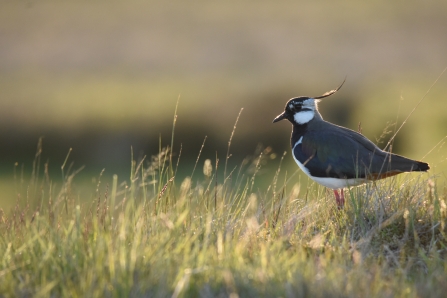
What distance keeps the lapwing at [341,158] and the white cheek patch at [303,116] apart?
0.04 meters

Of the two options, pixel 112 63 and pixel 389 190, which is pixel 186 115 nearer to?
pixel 112 63

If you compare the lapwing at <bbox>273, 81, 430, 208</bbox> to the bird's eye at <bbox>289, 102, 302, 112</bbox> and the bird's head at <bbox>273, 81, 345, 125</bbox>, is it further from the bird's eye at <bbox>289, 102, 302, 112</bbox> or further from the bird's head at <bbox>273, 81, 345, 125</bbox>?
the bird's eye at <bbox>289, 102, 302, 112</bbox>

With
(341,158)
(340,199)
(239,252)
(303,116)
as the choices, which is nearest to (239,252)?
(239,252)

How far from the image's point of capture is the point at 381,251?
14.3 ft

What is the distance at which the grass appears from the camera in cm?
355

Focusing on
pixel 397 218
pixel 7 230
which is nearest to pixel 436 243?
pixel 397 218

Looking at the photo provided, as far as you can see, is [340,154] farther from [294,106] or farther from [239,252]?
[239,252]

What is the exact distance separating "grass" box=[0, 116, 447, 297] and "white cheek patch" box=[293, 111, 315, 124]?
5.79 ft

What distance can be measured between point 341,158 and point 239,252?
2403 mm

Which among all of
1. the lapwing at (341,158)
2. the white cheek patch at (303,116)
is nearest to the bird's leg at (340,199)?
the lapwing at (341,158)

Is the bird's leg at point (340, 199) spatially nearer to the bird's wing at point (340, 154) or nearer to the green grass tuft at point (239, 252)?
the green grass tuft at point (239, 252)

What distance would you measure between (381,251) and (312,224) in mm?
547

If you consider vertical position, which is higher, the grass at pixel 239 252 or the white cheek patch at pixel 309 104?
the white cheek patch at pixel 309 104

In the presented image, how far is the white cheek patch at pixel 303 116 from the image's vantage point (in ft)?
22.6
